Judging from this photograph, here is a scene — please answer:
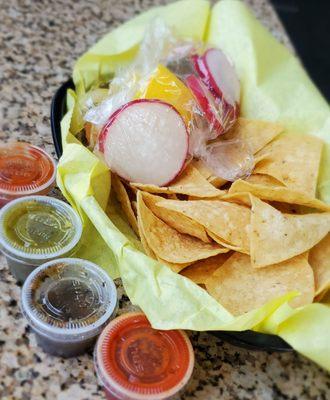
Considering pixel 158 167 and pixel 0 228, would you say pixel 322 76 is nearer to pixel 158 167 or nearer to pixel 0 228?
pixel 158 167

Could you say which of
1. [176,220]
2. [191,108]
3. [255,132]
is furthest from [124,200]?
[255,132]

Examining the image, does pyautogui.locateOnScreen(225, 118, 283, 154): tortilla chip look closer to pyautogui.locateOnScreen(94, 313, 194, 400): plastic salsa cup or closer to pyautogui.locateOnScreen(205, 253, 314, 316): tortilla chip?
pyautogui.locateOnScreen(205, 253, 314, 316): tortilla chip

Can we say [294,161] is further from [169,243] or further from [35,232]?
[35,232]

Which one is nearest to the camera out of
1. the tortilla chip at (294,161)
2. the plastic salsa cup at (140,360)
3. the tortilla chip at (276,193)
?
the plastic salsa cup at (140,360)

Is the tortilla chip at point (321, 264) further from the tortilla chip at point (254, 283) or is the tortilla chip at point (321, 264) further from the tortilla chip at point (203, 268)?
the tortilla chip at point (203, 268)

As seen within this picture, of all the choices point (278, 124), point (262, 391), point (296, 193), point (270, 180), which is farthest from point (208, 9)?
point (262, 391)

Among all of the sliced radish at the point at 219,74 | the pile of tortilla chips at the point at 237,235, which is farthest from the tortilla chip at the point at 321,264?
the sliced radish at the point at 219,74

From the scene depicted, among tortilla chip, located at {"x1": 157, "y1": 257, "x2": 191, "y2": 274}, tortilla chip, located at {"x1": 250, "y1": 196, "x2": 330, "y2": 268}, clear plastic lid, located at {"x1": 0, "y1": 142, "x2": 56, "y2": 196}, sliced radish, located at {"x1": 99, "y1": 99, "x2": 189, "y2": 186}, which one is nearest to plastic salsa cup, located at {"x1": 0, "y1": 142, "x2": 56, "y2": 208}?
clear plastic lid, located at {"x1": 0, "y1": 142, "x2": 56, "y2": 196}
